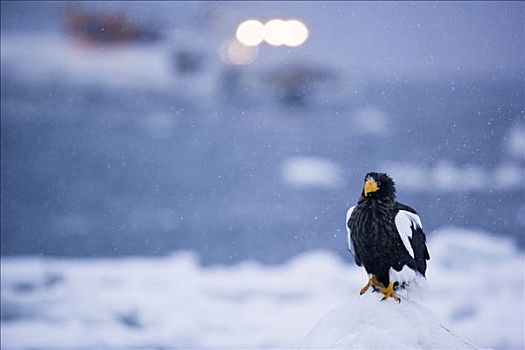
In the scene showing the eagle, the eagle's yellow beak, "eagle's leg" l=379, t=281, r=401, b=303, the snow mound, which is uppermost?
the eagle's yellow beak

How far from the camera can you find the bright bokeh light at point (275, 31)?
4492mm

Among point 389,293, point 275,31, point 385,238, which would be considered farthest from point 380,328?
point 275,31

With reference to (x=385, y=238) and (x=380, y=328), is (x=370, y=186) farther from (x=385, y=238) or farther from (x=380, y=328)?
(x=380, y=328)

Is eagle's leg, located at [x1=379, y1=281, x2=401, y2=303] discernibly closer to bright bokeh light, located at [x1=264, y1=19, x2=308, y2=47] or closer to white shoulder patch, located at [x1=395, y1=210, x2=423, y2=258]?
white shoulder patch, located at [x1=395, y1=210, x2=423, y2=258]

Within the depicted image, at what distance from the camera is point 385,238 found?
2.90 meters

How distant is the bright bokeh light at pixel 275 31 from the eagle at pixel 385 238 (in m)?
1.77

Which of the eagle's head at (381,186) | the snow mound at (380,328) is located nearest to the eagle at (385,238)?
the eagle's head at (381,186)

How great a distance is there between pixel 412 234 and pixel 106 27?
9.17 ft

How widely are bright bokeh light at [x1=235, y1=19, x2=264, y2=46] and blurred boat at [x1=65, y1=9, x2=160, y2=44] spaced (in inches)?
23.9


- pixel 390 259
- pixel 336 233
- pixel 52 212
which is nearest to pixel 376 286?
pixel 390 259

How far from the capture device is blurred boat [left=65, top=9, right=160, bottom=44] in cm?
463

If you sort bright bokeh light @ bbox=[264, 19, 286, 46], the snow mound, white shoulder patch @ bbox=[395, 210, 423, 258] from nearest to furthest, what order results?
the snow mound, white shoulder patch @ bbox=[395, 210, 423, 258], bright bokeh light @ bbox=[264, 19, 286, 46]

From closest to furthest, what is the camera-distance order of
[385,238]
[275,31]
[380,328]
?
[380,328], [385,238], [275,31]

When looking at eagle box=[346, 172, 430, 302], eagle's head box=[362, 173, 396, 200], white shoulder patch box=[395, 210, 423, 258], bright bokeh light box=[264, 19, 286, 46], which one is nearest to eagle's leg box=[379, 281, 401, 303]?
eagle box=[346, 172, 430, 302]
